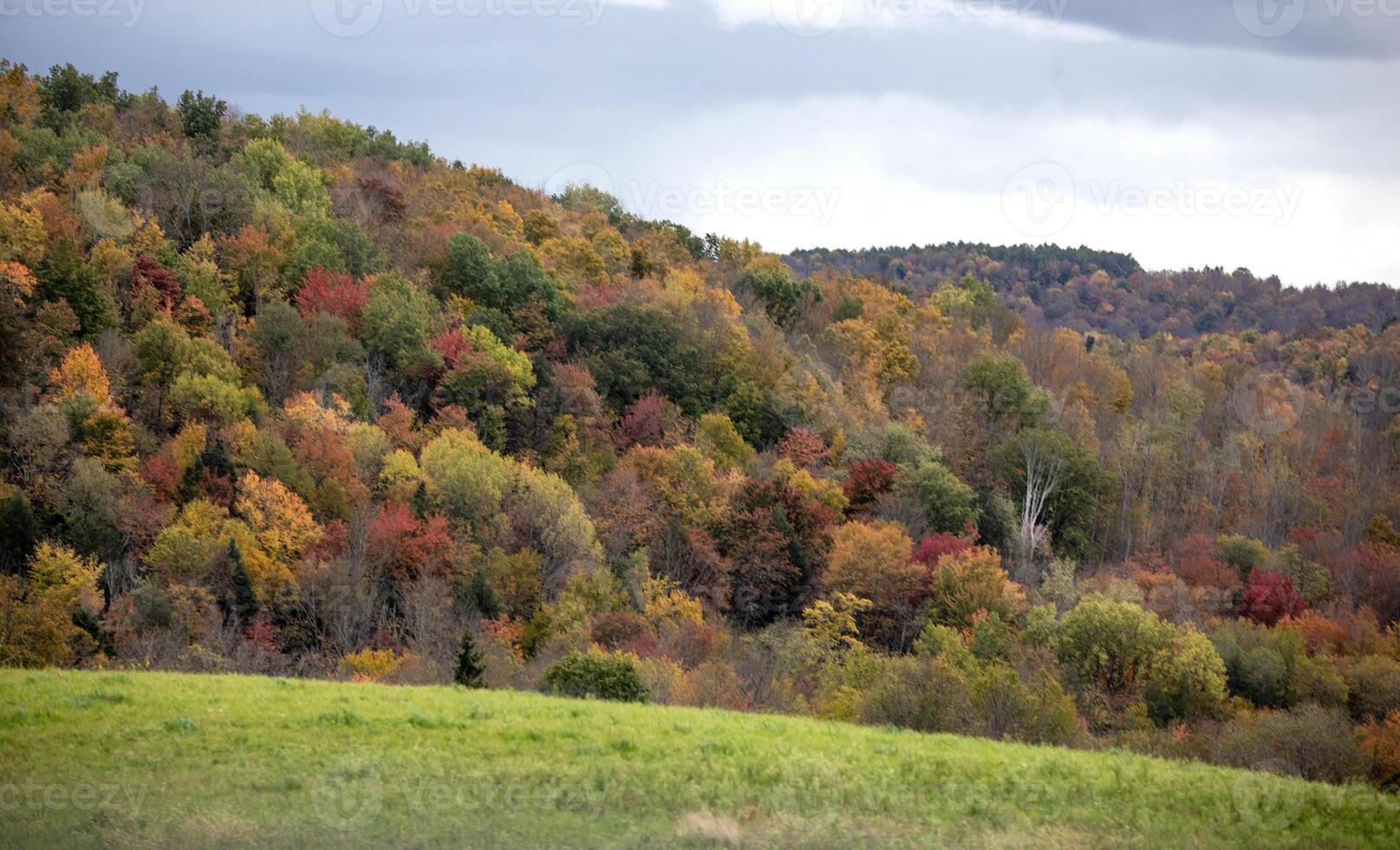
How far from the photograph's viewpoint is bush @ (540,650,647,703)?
88.7ft

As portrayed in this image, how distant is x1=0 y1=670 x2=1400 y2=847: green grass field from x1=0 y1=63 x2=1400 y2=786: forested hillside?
715cm

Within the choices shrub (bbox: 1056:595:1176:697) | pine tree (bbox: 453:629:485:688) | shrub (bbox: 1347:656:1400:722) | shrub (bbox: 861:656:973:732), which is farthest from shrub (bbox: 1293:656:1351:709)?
pine tree (bbox: 453:629:485:688)

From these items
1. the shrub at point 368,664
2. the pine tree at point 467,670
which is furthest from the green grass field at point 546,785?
the shrub at point 368,664

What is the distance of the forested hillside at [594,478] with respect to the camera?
41625 mm

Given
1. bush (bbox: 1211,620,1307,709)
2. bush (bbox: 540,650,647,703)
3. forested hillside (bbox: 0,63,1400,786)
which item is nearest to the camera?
bush (bbox: 540,650,647,703)

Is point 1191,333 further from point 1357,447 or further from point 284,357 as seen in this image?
point 284,357

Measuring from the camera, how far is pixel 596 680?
27.3 metres

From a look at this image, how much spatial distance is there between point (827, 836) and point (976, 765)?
4.05 meters

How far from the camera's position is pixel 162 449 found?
187ft

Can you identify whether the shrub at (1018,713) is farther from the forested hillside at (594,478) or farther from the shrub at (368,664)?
the shrub at (368,664)

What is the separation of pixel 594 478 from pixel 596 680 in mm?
41864

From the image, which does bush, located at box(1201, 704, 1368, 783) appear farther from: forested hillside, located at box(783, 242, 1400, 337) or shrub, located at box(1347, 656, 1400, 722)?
forested hillside, located at box(783, 242, 1400, 337)

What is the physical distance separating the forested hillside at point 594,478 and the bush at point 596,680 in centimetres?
10

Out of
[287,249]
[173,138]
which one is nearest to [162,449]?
[287,249]
